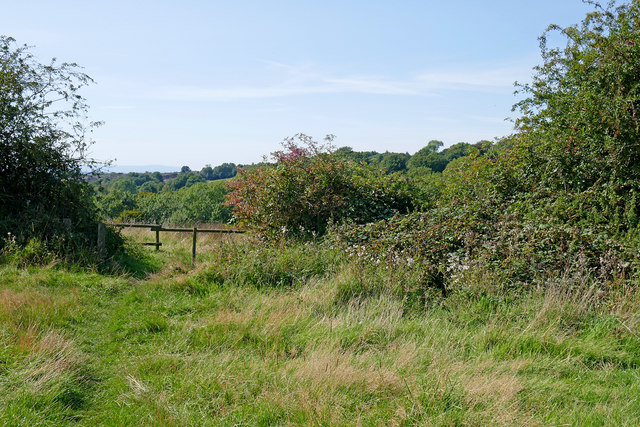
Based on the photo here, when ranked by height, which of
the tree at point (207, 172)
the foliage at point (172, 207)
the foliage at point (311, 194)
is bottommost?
the foliage at point (172, 207)

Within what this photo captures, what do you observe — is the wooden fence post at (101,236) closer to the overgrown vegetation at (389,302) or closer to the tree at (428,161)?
the overgrown vegetation at (389,302)

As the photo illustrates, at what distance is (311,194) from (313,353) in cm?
709

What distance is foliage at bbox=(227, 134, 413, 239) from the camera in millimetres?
11578

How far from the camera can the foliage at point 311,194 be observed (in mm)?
11578

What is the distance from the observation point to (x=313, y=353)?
483 cm

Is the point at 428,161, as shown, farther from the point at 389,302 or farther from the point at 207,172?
the point at 389,302

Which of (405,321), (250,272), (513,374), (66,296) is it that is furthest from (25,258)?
(513,374)

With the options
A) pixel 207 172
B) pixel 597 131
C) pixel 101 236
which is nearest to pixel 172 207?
pixel 101 236

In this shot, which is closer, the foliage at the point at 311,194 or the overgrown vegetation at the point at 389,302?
the overgrown vegetation at the point at 389,302

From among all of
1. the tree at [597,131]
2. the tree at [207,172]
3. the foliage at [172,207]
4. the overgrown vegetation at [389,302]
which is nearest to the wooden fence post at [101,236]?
the overgrown vegetation at [389,302]

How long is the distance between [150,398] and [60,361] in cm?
119

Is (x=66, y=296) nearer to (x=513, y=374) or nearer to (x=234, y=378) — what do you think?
(x=234, y=378)

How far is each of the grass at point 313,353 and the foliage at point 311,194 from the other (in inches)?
136

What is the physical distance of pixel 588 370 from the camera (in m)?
4.80
